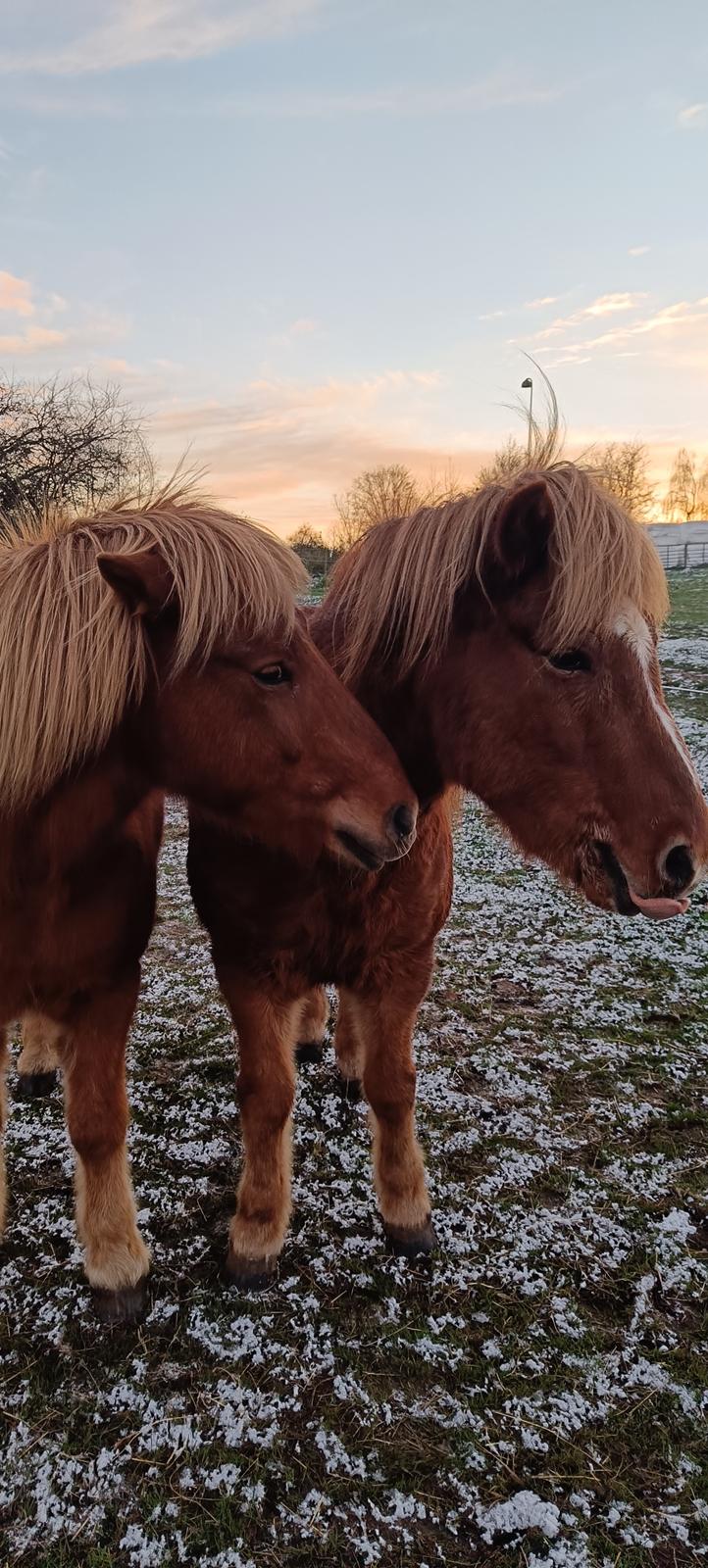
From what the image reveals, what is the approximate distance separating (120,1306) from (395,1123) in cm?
95

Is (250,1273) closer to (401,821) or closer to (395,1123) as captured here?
(395,1123)

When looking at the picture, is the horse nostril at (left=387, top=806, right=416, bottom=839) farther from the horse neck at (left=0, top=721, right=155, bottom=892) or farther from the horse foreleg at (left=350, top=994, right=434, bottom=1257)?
the horse foreleg at (left=350, top=994, right=434, bottom=1257)

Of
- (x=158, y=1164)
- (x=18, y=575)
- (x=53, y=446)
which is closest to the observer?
(x=18, y=575)

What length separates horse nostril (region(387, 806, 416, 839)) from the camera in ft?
5.31

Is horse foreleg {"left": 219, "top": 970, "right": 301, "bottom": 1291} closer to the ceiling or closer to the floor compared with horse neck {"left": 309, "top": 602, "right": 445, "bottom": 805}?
closer to the floor

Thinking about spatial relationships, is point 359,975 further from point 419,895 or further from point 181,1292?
point 181,1292

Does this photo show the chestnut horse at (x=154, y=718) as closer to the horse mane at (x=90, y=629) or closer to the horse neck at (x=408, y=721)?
the horse mane at (x=90, y=629)

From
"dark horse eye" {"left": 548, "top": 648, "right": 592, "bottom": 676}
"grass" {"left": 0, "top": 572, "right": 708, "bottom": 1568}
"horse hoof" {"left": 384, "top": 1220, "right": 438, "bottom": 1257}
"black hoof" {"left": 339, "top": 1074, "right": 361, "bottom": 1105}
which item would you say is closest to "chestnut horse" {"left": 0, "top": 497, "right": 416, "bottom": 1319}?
"dark horse eye" {"left": 548, "top": 648, "right": 592, "bottom": 676}

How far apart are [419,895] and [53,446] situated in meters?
17.3

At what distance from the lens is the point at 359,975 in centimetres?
218

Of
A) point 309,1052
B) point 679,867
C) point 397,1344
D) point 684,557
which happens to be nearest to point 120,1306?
point 397,1344

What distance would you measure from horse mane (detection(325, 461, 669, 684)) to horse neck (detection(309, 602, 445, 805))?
1.6 inches

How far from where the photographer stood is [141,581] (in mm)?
1572

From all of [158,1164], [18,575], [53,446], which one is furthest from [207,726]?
[53,446]
